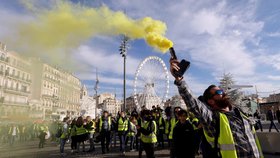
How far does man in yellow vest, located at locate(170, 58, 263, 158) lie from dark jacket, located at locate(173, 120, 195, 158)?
9.06ft

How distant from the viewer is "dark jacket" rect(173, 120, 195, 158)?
17.9ft

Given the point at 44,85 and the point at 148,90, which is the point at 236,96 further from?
the point at 44,85

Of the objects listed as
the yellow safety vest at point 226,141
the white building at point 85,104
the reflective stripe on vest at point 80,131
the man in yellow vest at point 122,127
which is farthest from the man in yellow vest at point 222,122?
the white building at point 85,104

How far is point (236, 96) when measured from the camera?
23031 mm

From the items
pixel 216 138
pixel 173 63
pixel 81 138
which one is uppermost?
pixel 173 63

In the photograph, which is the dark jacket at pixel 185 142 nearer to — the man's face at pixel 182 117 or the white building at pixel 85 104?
the man's face at pixel 182 117

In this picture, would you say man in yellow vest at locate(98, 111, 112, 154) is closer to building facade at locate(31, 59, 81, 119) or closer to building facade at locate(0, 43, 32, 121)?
building facade at locate(31, 59, 81, 119)

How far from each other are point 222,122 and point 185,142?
123 inches

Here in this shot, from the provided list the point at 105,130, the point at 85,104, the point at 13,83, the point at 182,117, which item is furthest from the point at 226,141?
the point at 85,104

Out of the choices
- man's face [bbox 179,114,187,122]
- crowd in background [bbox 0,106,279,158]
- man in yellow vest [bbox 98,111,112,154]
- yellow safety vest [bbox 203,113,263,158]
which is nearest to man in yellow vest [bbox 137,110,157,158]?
crowd in background [bbox 0,106,279,158]

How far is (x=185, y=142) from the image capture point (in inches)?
216

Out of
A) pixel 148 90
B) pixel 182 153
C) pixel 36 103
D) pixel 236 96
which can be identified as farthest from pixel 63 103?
pixel 148 90

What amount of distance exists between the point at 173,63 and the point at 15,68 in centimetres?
654

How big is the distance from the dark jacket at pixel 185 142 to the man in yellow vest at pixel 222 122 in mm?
2761
